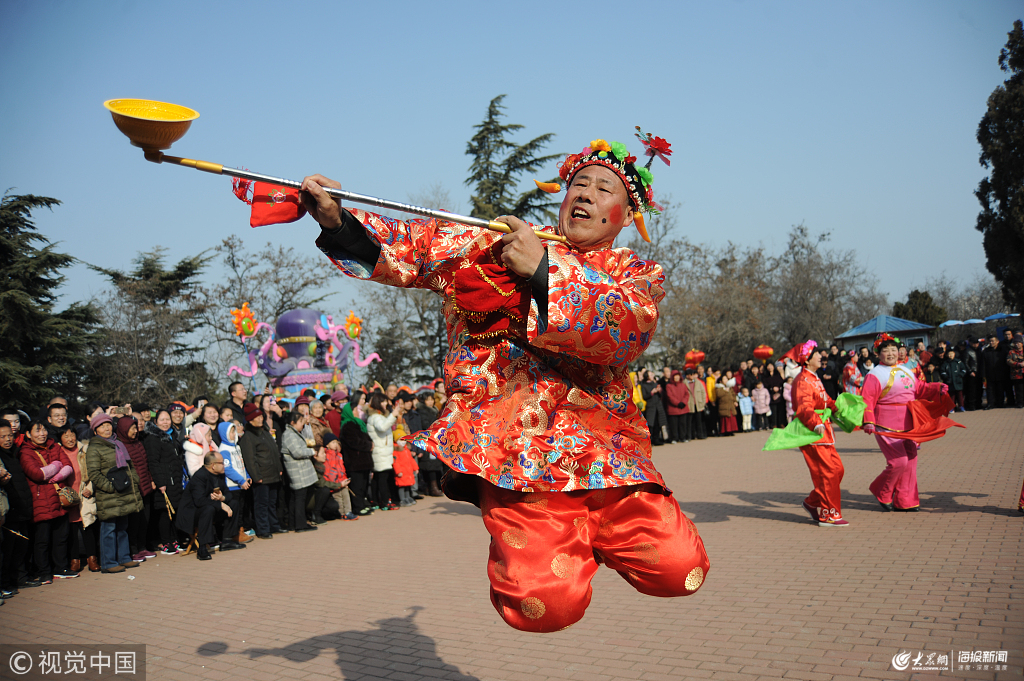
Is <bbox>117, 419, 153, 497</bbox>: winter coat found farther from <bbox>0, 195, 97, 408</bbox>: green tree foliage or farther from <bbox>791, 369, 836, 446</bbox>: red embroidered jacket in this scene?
<bbox>0, 195, 97, 408</bbox>: green tree foliage

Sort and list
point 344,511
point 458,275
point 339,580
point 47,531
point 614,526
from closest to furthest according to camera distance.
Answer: point 458,275
point 614,526
point 339,580
point 47,531
point 344,511

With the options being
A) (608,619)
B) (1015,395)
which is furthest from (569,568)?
(1015,395)

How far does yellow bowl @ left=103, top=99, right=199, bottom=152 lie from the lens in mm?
2297

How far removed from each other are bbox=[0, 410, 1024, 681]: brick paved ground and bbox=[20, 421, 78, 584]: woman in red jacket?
383 mm

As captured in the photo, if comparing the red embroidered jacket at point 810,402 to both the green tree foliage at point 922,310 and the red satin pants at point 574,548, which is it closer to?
the red satin pants at point 574,548

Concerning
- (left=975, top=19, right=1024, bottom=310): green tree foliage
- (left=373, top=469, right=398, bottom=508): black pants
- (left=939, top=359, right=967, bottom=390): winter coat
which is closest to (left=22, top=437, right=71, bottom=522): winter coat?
(left=373, top=469, right=398, bottom=508): black pants

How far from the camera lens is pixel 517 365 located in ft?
8.58

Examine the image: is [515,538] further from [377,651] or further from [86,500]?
[86,500]

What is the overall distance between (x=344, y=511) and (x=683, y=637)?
7625 mm

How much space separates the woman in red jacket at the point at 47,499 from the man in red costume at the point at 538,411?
7.07m

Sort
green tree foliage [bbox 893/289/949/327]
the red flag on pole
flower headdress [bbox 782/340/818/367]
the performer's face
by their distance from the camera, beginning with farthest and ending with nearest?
green tree foliage [bbox 893/289/949/327] → flower headdress [bbox 782/340/818/367] → the performer's face → the red flag on pole

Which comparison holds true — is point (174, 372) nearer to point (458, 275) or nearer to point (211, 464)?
point (211, 464)

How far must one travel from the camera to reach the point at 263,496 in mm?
10203

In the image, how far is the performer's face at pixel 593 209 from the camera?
9.34ft
